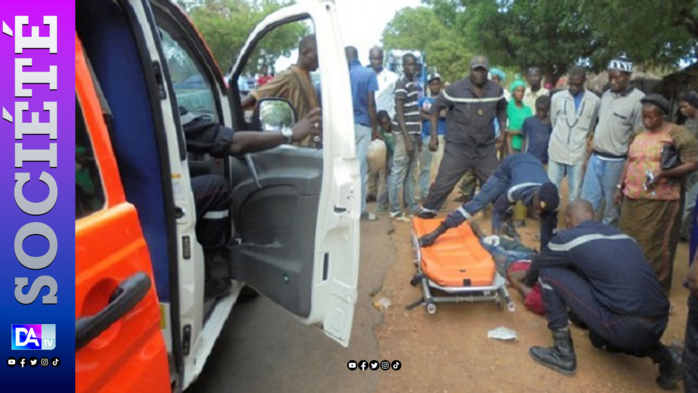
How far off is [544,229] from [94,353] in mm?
3607

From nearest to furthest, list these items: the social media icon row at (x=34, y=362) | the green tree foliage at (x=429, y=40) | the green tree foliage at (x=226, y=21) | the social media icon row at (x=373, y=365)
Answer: the social media icon row at (x=34, y=362) → the social media icon row at (x=373, y=365) → the green tree foliage at (x=226, y=21) → the green tree foliage at (x=429, y=40)

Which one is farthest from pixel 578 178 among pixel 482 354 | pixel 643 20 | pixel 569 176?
pixel 482 354

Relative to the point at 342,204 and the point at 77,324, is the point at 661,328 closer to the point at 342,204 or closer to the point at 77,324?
the point at 342,204

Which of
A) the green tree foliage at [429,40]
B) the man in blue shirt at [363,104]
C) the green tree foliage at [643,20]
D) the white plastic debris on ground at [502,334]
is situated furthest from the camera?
the green tree foliage at [429,40]

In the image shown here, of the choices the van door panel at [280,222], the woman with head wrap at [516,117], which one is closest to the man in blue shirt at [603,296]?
the van door panel at [280,222]

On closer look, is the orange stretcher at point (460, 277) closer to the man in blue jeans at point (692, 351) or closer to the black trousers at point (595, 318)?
the black trousers at point (595, 318)

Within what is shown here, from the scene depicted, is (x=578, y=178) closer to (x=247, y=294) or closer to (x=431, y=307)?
(x=431, y=307)

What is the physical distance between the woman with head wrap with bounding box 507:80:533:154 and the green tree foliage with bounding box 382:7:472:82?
23.9m

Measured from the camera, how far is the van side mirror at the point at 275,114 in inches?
130

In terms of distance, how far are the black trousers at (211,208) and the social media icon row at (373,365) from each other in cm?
109

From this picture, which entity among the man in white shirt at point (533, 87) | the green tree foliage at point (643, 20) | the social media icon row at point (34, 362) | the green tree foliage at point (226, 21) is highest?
the green tree foliage at point (226, 21)

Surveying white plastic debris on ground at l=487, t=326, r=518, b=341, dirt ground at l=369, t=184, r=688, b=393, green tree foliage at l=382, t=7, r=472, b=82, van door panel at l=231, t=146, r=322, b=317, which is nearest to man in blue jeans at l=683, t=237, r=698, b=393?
dirt ground at l=369, t=184, r=688, b=393

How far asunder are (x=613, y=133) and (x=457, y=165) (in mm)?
1491

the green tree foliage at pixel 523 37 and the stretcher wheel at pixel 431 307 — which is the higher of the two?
the green tree foliage at pixel 523 37
